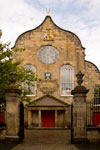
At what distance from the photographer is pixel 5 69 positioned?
1505 cm

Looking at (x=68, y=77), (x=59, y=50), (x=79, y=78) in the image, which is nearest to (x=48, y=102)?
(x=68, y=77)

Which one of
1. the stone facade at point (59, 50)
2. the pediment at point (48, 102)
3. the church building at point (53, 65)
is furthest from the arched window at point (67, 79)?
the pediment at point (48, 102)

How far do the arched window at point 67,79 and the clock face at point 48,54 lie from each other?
5.57 feet

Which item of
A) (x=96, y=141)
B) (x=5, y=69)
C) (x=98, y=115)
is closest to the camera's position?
(x=96, y=141)

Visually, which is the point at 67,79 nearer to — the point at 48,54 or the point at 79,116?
the point at 48,54

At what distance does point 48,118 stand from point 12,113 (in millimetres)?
18217

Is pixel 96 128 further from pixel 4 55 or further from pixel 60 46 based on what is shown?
pixel 60 46

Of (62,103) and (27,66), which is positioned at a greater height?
(27,66)

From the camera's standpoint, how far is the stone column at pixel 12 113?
12.3 metres

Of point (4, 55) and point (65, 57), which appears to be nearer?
point (4, 55)

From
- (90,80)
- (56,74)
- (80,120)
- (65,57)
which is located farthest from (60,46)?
(80,120)

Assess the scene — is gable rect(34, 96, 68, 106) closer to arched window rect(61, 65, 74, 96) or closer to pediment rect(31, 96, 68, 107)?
pediment rect(31, 96, 68, 107)

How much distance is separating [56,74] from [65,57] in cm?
249

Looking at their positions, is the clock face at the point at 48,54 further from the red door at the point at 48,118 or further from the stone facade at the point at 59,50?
the red door at the point at 48,118
